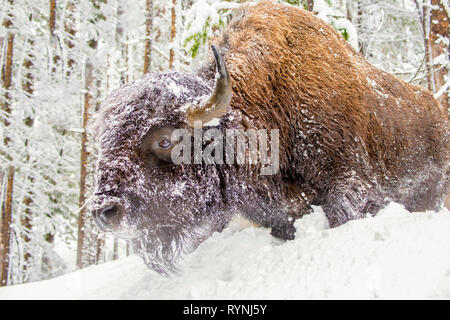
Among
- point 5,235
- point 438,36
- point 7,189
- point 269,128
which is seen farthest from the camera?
point 7,189

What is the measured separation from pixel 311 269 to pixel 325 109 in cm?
185

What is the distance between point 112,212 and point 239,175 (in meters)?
1.33

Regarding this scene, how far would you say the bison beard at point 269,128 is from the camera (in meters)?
3.19

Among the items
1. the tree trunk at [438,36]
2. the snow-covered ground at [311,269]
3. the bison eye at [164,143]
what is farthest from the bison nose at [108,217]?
the tree trunk at [438,36]

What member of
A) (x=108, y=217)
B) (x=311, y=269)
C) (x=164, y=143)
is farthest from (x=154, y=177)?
(x=311, y=269)

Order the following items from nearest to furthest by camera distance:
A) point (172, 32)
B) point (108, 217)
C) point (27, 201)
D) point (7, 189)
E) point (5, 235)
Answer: point (108, 217)
point (5, 235)
point (7, 189)
point (172, 32)
point (27, 201)

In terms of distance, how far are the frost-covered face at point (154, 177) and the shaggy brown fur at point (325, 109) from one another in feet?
2.44

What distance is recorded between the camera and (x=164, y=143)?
3.30 m

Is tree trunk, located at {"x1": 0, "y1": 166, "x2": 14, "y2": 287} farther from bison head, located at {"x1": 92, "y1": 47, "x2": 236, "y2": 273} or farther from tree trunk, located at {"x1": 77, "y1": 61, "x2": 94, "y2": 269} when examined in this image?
bison head, located at {"x1": 92, "y1": 47, "x2": 236, "y2": 273}

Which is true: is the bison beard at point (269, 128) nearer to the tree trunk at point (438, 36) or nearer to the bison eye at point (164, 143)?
the bison eye at point (164, 143)

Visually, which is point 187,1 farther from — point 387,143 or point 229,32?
point 387,143

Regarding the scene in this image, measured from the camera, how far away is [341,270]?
8.34 ft

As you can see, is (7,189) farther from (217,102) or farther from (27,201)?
(217,102)

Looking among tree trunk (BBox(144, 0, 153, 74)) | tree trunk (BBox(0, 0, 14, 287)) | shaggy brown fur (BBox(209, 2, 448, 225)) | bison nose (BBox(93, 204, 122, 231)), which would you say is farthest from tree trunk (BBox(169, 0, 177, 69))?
bison nose (BBox(93, 204, 122, 231))
